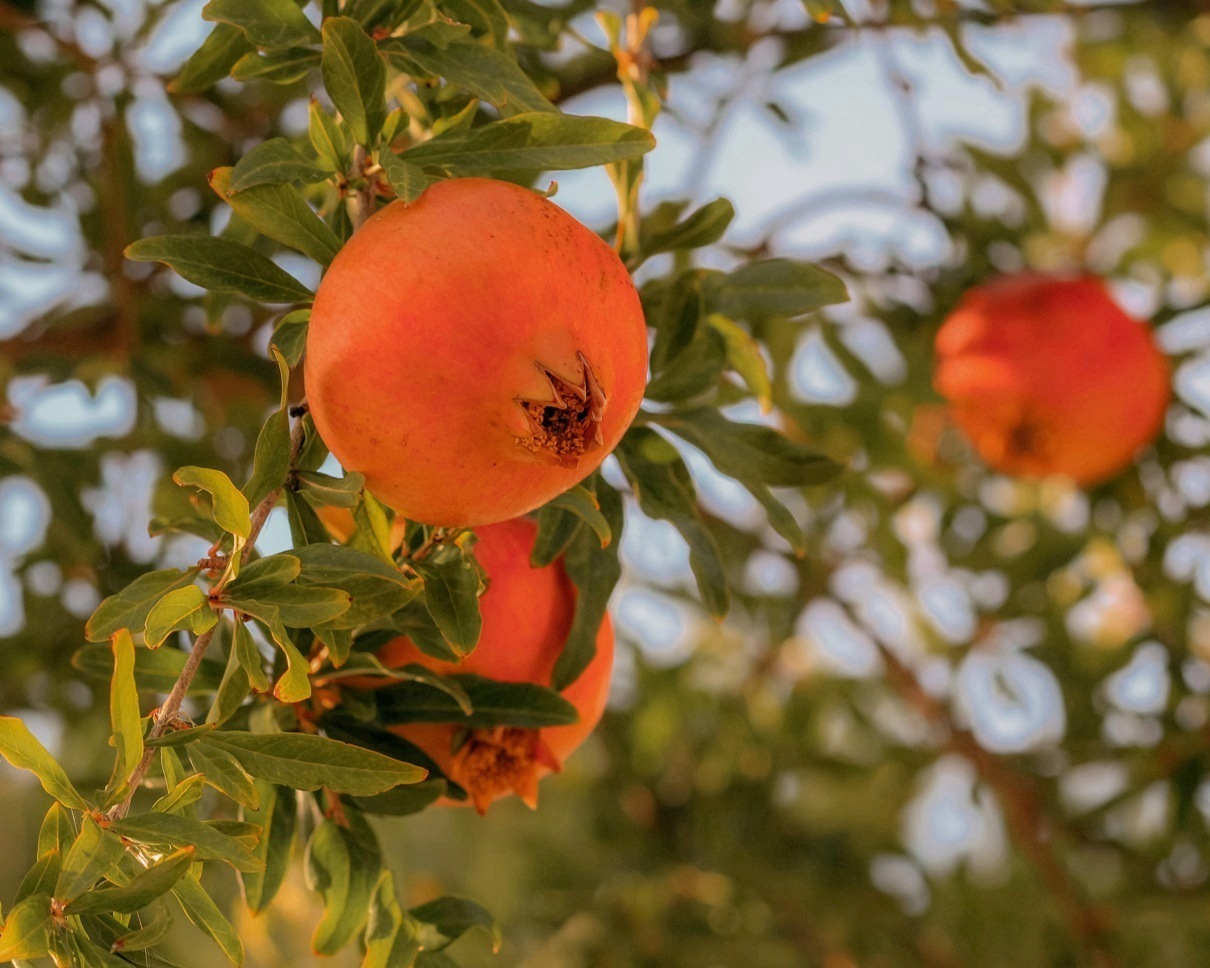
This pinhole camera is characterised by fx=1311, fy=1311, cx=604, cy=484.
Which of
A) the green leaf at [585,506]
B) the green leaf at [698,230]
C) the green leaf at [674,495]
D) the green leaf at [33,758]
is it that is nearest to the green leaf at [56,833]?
the green leaf at [33,758]

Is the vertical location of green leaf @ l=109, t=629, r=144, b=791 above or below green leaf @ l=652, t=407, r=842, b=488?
above

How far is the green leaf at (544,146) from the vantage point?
0.74 meters

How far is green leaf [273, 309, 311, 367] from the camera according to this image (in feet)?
2.49

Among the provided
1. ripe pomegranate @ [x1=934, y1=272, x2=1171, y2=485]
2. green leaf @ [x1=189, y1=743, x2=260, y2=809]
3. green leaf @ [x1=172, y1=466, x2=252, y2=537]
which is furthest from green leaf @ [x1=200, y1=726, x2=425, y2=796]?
ripe pomegranate @ [x1=934, y1=272, x2=1171, y2=485]

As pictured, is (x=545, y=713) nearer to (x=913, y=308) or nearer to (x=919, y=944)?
(x=913, y=308)

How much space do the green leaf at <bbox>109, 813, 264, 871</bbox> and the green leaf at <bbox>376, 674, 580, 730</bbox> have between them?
0.22 m

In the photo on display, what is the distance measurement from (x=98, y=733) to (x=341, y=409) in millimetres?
1392

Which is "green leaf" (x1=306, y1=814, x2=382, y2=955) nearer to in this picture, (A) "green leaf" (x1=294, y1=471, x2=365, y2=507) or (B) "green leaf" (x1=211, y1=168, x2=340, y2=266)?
(A) "green leaf" (x1=294, y1=471, x2=365, y2=507)

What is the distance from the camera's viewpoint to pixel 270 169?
2.40 ft

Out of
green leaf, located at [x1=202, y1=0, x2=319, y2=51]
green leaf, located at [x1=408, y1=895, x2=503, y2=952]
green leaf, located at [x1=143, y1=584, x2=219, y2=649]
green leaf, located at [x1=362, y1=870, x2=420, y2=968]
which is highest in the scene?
green leaf, located at [x1=202, y1=0, x2=319, y2=51]

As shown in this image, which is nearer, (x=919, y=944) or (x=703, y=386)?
(x=703, y=386)

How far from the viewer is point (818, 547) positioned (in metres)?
1.99

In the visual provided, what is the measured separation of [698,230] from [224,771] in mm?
498

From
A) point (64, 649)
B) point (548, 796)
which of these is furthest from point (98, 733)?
point (548, 796)
